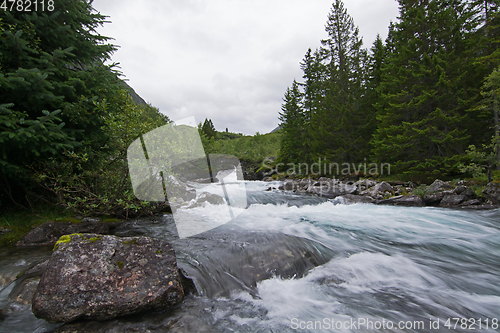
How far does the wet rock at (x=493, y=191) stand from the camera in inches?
376

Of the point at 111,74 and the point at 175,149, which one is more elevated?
the point at 111,74

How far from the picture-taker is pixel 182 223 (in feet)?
24.9

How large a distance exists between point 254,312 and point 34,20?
8198 mm

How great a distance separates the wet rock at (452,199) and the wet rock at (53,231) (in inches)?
553

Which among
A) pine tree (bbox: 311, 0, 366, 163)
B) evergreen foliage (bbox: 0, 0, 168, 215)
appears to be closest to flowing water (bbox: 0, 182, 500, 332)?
evergreen foliage (bbox: 0, 0, 168, 215)

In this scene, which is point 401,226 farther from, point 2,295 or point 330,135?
point 330,135

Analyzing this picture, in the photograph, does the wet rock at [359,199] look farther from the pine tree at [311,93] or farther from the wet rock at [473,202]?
the pine tree at [311,93]

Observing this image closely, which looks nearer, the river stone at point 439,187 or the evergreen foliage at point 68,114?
the evergreen foliage at point 68,114

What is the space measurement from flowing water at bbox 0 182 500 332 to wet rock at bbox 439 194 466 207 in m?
3.57

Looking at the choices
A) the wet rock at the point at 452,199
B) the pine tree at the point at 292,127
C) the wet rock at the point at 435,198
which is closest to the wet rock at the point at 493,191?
the wet rock at the point at 452,199

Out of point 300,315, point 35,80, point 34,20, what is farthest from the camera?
point 34,20

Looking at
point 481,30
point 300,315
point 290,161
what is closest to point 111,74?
point 300,315

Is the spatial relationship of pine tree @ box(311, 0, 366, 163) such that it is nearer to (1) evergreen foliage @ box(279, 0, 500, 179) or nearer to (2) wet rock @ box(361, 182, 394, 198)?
(1) evergreen foliage @ box(279, 0, 500, 179)

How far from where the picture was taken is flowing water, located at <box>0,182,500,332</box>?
279 cm
